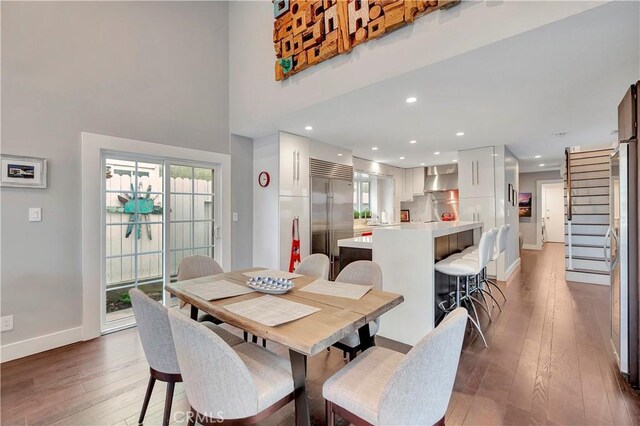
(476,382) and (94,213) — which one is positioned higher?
(94,213)

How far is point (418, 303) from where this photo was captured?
265cm

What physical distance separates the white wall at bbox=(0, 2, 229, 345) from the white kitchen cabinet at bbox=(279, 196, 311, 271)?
1606 millimetres

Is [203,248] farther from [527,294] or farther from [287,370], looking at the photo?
[527,294]

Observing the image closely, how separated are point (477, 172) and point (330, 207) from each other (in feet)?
8.95

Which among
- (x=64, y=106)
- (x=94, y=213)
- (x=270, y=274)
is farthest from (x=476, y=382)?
(x=64, y=106)

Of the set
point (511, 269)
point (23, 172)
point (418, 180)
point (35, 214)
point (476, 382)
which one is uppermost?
point (418, 180)

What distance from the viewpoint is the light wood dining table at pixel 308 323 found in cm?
117

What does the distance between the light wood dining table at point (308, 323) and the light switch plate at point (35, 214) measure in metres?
1.84

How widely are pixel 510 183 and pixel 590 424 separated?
4780 mm

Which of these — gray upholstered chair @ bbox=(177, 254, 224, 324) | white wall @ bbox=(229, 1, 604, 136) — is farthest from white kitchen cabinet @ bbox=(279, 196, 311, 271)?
gray upholstered chair @ bbox=(177, 254, 224, 324)

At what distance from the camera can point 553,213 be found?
9914 millimetres

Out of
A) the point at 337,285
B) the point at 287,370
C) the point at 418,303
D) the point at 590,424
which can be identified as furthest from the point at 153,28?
the point at 590,424

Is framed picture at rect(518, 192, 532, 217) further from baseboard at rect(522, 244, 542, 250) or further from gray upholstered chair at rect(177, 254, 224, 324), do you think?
gray upholstered chair at rect(177, 254, 224, 324)

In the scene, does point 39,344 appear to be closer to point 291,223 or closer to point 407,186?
point 291,223
